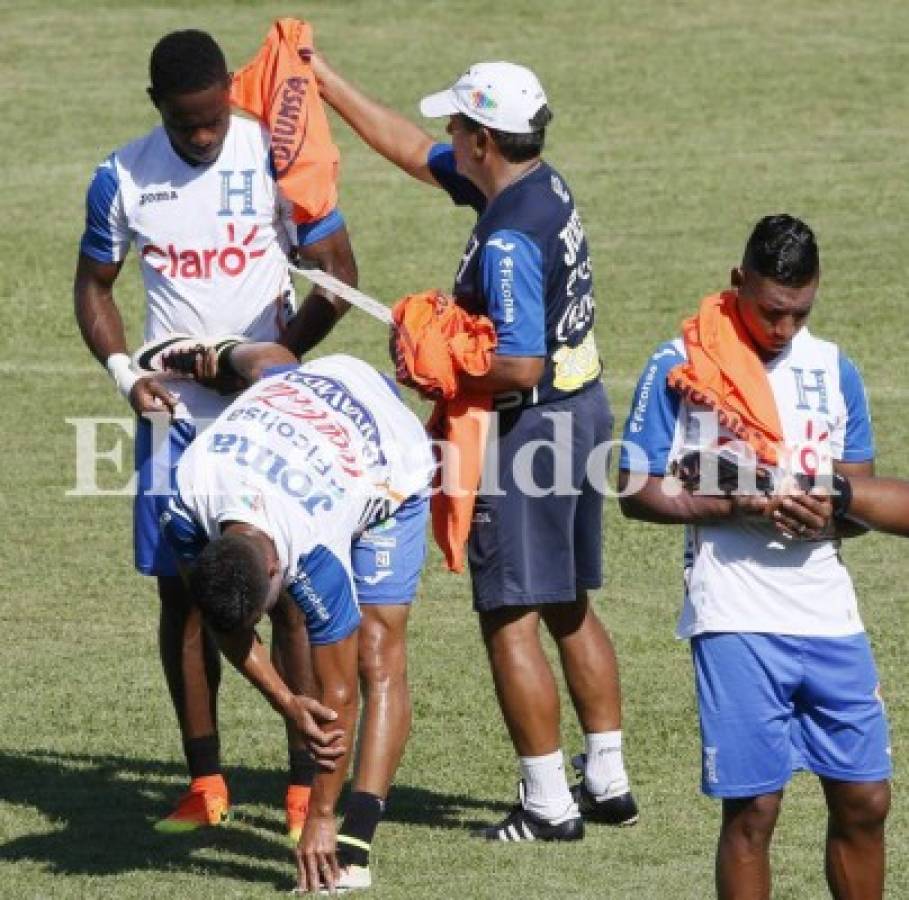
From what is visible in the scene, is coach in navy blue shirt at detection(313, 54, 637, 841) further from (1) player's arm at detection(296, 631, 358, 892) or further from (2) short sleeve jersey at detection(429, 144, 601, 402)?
(1) player's arm at detection(296, 631, 358, 892)

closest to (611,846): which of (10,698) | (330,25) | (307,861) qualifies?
(307,861)

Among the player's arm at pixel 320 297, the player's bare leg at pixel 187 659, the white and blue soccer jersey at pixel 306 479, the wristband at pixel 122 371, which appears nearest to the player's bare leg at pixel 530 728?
the white and blue soccer jersey at pixel 306 479

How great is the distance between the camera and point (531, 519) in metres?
8.61

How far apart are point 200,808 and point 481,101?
99.4 inches

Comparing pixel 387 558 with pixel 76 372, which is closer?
pixel 387 558

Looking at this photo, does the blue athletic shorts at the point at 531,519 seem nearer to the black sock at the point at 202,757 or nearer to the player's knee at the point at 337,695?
the player's knee at the point at 337,695

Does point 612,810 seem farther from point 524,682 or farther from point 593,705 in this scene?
point 524,682

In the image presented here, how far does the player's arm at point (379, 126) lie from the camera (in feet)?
31.0

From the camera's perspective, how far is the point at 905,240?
61.6ft

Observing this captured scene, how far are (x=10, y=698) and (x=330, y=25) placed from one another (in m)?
14.7

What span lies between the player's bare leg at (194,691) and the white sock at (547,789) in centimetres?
106

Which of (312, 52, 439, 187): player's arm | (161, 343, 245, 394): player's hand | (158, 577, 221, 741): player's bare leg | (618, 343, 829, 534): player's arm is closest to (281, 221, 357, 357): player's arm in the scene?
(161, 343, 245, 394): player's hand

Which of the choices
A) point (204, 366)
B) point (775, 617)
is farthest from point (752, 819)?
point (204, 366)

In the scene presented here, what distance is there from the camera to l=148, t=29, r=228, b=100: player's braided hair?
863 centimetres
